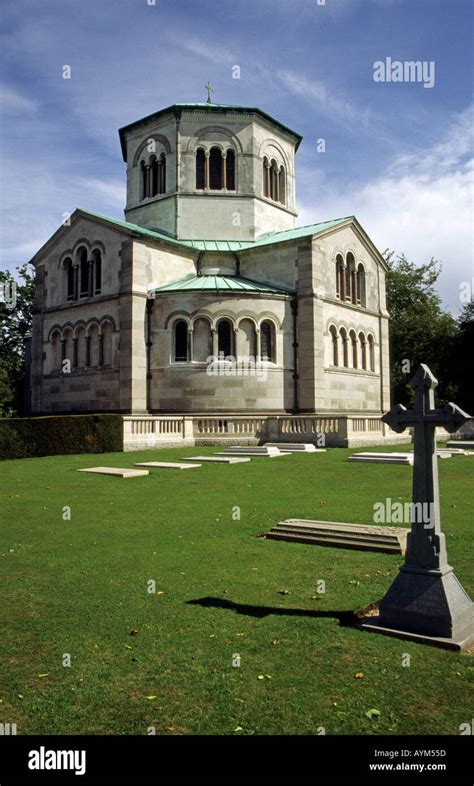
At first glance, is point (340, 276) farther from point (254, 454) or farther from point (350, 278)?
point (254, 454)

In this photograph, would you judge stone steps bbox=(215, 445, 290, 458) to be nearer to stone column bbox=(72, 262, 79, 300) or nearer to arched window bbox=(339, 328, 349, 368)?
arched window bbox=(339, 328, 349, 368)

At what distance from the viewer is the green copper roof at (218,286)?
3384 centimetres

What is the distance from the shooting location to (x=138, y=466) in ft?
Answer: 65.1

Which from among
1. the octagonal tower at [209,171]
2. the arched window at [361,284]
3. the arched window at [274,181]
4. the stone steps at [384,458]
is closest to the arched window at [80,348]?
the octagonal tower at [209,171]

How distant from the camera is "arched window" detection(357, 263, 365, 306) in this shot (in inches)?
1602

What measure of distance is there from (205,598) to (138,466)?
13.4 m

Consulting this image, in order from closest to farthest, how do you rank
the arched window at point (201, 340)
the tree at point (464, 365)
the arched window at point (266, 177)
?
1. the arched window at point (201, 340)
2. the arched window at point (266, 177)
3. the tree at point (464, 365)

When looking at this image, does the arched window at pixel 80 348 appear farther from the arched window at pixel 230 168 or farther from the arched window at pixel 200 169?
the arched window at pixel 230 168

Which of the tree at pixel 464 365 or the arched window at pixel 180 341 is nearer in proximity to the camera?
the arched window at pixel 180 341

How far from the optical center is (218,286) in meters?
34.2

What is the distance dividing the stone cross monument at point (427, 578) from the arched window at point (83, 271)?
33938 mm
